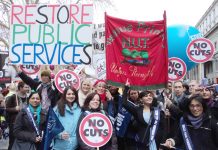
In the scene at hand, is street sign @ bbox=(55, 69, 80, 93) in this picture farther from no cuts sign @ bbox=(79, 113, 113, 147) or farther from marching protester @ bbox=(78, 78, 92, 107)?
no cuts sign @ bbox=(79, 113, 113, 147)

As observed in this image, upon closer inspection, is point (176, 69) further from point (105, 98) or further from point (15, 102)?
point (15, 102)

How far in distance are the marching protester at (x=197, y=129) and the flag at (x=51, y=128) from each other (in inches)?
63.8

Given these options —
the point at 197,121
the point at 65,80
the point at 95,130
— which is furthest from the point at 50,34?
the point at 197,121

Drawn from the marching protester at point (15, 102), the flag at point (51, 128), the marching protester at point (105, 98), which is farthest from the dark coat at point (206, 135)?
the marching protester at point (15, 102)

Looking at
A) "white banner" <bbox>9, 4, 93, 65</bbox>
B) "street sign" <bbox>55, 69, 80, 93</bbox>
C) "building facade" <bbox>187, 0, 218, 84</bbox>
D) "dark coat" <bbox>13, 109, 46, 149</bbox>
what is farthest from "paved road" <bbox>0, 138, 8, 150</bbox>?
"building facade" <bbox>187, 0, 218, 84</bbox>

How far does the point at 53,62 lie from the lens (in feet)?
25.1

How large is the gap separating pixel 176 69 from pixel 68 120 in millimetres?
3914

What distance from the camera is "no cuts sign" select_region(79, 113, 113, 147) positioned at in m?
5.24

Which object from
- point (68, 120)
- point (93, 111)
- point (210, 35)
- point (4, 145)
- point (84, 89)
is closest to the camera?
point (93, 111)

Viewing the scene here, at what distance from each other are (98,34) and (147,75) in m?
3.80

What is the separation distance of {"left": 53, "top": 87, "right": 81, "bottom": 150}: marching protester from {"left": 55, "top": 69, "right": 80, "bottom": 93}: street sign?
4.12 ft

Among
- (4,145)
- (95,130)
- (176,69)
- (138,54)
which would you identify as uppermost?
(138,54)

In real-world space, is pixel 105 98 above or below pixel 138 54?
below

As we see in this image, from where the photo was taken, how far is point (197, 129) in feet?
16.3
